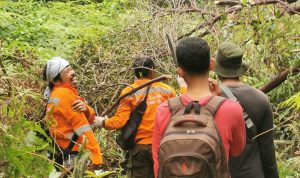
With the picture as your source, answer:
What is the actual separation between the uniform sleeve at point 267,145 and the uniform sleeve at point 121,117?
2.10 m

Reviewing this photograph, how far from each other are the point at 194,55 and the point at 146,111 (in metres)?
2.66

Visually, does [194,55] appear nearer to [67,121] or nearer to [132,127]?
[67,121]

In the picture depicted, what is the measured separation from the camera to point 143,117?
5.56 m

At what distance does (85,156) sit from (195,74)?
3.03 feet

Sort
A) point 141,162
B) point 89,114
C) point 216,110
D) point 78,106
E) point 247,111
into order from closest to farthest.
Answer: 1. point 216,110
2. point 247,111
3. point 78,106
4. point 89,114
5. point 141,162

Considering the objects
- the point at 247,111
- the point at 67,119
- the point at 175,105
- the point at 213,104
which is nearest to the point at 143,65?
the point at 67,119

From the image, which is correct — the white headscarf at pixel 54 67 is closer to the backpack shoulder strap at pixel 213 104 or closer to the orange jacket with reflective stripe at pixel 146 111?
the orange jacket with reflective stripe at pixel 146 111

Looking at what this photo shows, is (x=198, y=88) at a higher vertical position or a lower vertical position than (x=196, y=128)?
higher

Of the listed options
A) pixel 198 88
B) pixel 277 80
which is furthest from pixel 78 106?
pixel 198 88

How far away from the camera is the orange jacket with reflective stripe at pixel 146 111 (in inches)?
218

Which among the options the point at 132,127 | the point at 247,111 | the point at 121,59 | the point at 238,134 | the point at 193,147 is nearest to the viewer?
the point at 193,147

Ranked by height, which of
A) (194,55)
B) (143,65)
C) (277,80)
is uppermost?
(194,55)

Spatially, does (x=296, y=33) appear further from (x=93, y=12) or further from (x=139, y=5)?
(x=93, y=12)

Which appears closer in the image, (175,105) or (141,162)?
(175,105)
